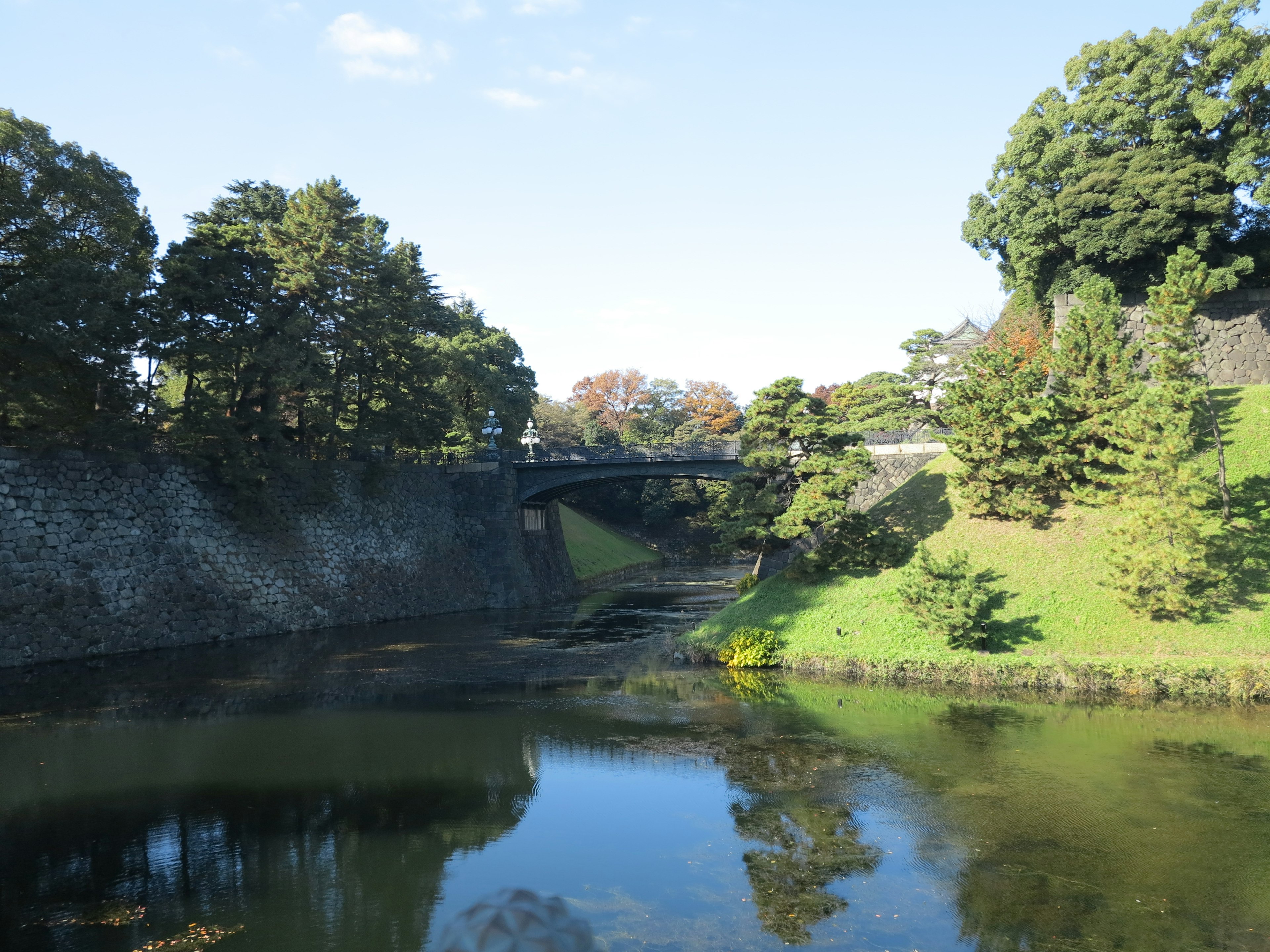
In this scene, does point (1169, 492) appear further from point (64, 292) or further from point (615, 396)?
point (615, 396)

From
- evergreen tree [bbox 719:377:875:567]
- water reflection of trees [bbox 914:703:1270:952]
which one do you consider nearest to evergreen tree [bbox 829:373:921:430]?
evergreen tree [bbox 719:377:875:567]

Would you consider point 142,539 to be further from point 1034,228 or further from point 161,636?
point 1034,228

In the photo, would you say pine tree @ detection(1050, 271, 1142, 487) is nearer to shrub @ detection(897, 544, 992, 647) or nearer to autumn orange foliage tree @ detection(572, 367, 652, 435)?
shrub @ detection(897, 544, 992, 647)

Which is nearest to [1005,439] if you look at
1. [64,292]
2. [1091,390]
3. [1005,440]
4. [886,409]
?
[1005,440]

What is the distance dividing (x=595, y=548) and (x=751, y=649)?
43057 mm

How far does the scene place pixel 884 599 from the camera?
2947 cm

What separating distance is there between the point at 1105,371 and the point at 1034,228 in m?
11.4

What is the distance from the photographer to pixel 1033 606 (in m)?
27.1

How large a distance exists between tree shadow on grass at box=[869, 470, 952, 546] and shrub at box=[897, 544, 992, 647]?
20.2ft

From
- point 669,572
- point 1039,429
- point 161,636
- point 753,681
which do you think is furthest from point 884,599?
point 669,572

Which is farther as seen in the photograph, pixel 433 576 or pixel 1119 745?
pixel 433 576

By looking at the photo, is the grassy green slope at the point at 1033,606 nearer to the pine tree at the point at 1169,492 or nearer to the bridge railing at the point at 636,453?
the pine tree at the point at 1169,492

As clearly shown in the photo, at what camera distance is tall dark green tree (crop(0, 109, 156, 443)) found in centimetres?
2931

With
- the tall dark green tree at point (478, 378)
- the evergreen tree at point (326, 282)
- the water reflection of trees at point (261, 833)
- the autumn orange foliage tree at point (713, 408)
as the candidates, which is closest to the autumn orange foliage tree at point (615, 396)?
the autumn orange foliage tree at point (713, 408)
